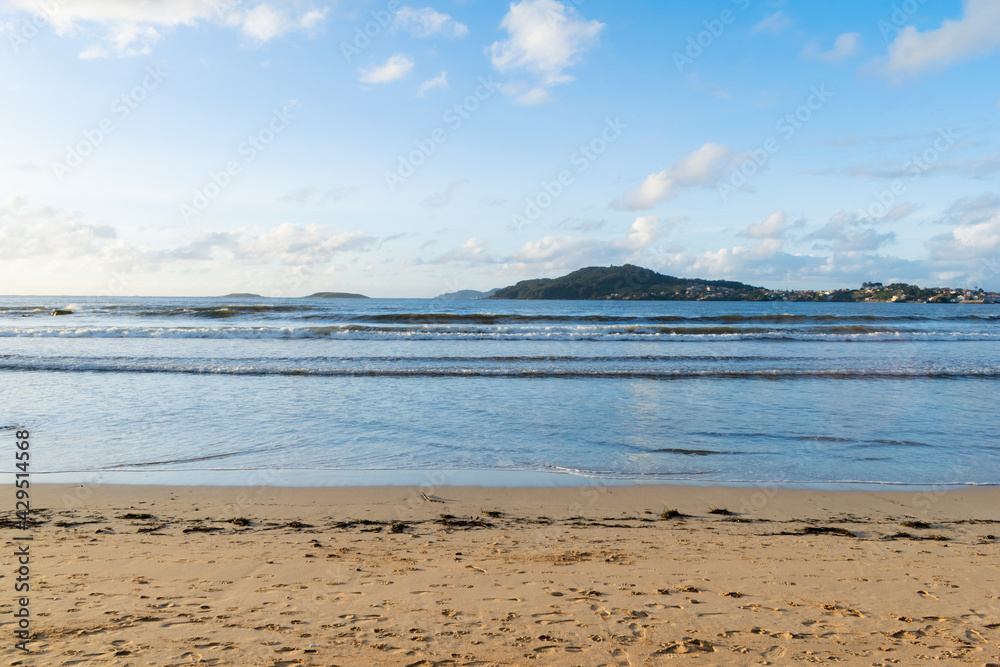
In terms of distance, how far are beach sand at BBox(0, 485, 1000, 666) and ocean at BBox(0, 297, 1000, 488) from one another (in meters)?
0.87

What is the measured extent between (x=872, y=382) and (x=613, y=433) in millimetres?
11125

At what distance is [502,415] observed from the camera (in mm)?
11125

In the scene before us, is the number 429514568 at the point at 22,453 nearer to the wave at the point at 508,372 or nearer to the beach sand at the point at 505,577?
the beach sand at the point at 505,577

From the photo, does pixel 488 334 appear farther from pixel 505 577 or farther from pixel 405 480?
pixel 505 577

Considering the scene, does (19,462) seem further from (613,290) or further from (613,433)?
(613,290)

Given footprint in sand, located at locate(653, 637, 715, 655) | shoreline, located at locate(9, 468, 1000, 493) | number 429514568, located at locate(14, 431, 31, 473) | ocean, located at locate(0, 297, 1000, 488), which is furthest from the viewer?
ocean, located at locate(0, 297, 1000, 488)

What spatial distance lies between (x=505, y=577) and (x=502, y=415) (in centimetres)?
680

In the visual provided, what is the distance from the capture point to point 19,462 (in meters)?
7.61

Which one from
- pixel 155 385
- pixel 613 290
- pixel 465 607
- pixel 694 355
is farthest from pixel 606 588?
pixel 613 290

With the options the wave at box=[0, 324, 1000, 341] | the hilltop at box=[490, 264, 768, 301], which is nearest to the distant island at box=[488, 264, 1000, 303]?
the hilltop at box=[490, 264, 768, 301]

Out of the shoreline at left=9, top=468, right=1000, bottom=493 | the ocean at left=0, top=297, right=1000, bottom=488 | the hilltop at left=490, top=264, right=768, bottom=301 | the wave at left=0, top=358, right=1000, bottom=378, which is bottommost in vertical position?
the shoreline at left=9, top=468, right=1000, bottom=493

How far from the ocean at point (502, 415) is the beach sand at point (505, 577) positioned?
2.85ft

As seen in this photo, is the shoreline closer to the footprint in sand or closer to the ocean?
the ocean

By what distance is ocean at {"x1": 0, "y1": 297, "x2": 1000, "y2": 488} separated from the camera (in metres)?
7.68
